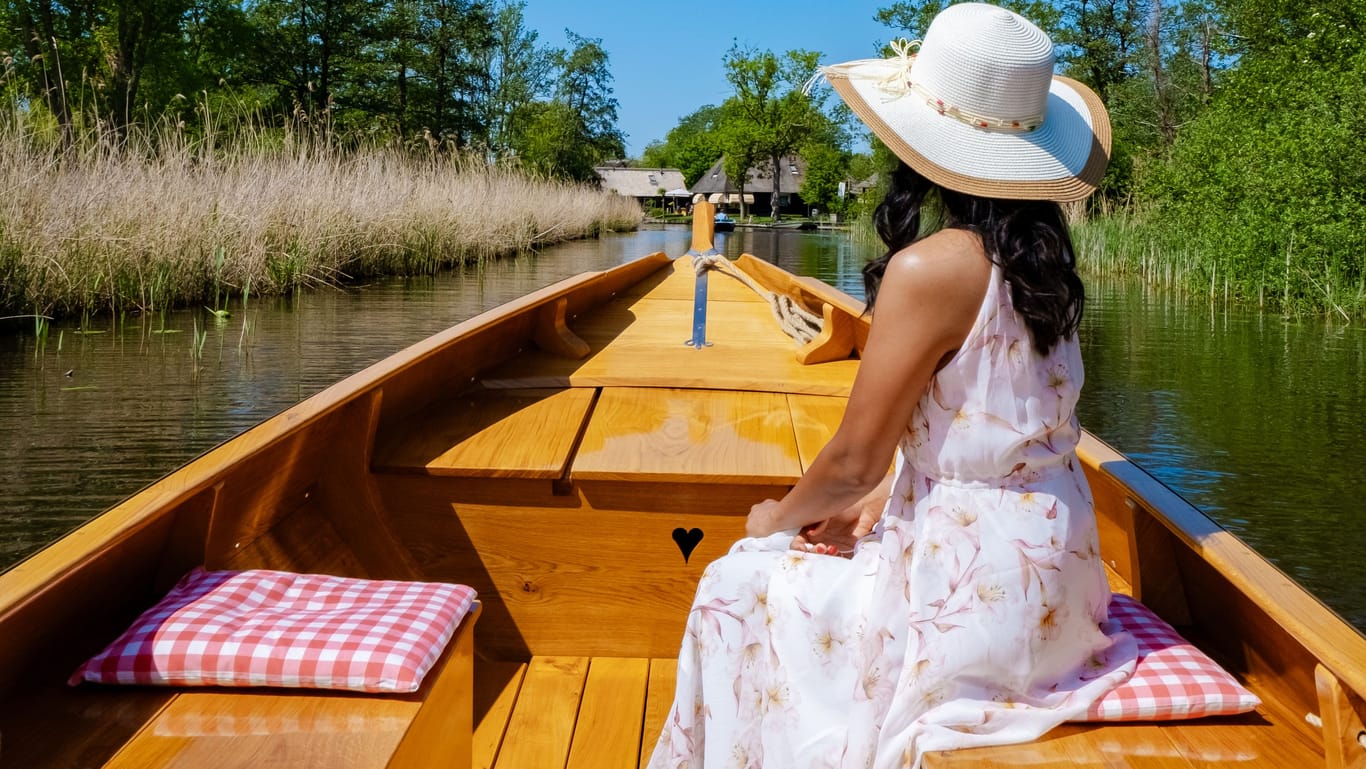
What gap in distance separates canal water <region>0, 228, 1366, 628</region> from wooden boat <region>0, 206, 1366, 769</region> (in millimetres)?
1704

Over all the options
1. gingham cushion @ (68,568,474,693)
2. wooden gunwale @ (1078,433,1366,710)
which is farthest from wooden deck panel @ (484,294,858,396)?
gingham cushion @ (68,568,474,693)

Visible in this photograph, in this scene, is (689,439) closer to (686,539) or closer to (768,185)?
(686,539)

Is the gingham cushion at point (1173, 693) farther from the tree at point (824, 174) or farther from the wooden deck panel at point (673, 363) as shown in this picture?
the tree at point (824, 174)

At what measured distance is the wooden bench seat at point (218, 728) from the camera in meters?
1.17

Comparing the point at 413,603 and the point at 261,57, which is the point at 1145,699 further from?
the point at 261,57

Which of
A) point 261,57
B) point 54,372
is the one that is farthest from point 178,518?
point 261,57

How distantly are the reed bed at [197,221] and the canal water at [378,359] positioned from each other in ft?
0.87

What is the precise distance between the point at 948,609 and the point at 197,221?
759 centimetres

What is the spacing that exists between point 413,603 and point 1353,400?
6.94 metres

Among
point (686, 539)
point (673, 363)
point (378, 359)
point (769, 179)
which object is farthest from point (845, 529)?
point (769, 179)

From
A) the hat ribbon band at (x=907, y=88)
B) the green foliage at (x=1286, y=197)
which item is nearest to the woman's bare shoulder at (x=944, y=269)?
the hat ribbon band at (x=907, y=88)

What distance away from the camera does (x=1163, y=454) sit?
557 centimetres

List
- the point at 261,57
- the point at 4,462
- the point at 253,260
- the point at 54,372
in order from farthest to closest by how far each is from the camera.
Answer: the point at 261,57 → the point at 253,260 → the point at 54,372 → the point at 4,462

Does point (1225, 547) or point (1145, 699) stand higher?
point (1225, 547)
